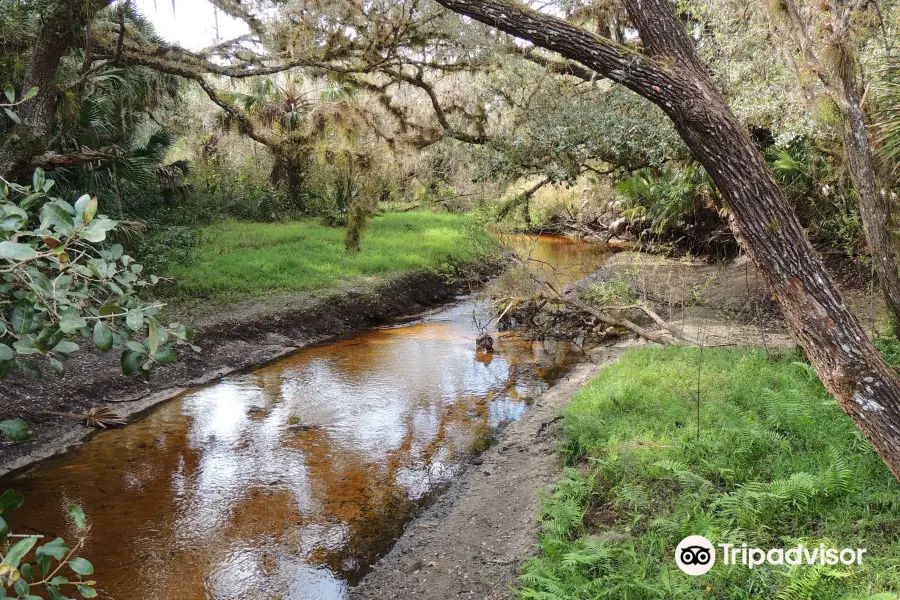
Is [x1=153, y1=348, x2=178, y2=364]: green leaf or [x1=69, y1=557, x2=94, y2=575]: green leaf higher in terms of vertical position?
[x1=153, y1=348, x2=178, y2=364]: green leaf

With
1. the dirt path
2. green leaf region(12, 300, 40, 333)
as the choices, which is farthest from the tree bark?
green leaf region(12, 300, 40, 333)

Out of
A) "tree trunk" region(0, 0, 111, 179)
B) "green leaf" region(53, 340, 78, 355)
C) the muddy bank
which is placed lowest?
A: the muddy bank

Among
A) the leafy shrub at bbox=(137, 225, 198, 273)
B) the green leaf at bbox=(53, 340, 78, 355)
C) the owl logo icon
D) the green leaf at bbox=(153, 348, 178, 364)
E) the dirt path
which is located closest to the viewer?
the green leaf at bbox=(53, 340, 78, 355)

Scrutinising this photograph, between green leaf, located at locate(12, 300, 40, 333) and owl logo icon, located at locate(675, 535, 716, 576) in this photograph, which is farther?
owl logo icon, located at locate(675, 535, 716, 576)

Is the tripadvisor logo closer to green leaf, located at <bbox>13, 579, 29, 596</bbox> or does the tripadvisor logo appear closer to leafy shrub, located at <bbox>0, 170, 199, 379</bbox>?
leafy shrub, located at <bbox>0, 170, 199, 379</bbox>

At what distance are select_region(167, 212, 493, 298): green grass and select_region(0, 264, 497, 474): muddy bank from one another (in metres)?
0.70

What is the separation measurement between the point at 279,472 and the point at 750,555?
470 centimetres

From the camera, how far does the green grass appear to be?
13414 mm

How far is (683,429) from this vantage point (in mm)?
5750

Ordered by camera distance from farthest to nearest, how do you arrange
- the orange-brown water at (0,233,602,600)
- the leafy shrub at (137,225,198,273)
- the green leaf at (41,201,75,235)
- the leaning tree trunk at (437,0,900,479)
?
1. the leafy shrub at (137,225,198,273)
2. the orange-brown water at (0,233,602,600)
3. the leaning tree trunk at (437,0,900,479)
4. the green leaf at (41,201,75,235)

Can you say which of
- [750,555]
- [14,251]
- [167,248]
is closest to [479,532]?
[750,555]

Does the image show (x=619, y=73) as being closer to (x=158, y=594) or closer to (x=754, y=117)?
(x=158, y=594)

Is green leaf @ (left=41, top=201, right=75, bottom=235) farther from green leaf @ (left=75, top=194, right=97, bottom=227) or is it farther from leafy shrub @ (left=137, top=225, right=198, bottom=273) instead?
leafy shrub @ (left=137, top=225, right=198, bottom=273)

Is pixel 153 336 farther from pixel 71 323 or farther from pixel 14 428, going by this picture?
pixel 14 428
